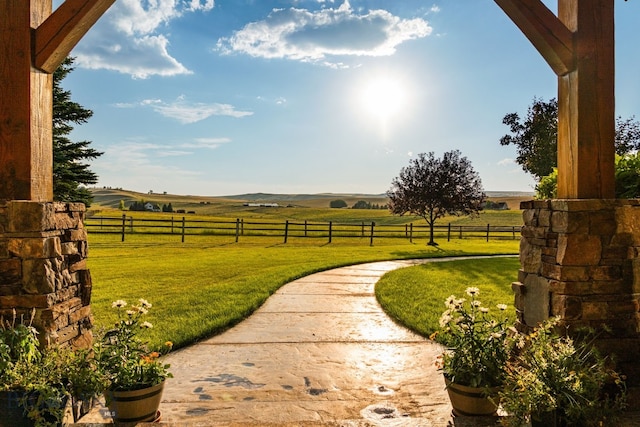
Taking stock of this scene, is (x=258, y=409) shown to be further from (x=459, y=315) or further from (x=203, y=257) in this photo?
(x=203, y=257)

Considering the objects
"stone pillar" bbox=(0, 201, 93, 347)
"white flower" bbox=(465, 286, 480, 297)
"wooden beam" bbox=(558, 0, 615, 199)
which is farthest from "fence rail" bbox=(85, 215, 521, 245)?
"white flower" bbox=(465, 286, 480, 297)

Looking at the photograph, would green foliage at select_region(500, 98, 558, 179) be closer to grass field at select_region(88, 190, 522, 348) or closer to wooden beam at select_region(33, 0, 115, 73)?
grass field at select_region(88, 190, 522, 348)

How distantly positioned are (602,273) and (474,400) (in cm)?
139

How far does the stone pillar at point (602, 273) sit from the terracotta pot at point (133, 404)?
2901mm

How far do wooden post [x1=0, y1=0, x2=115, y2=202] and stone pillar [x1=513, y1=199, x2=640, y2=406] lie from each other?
3.94 meters

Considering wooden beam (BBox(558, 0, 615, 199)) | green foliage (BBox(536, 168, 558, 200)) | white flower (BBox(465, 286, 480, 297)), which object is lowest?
white flower (BBox(465, 286, 480, 297))

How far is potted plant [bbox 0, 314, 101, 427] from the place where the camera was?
86.0 inches

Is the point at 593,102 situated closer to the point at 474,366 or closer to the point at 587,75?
the point at 587,75

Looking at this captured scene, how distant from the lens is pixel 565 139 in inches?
121

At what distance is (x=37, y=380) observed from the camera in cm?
226

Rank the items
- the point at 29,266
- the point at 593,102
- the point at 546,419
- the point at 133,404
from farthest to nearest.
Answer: the point at 593,102, the point at 29,266, the point at 133,404, the point at 546,419

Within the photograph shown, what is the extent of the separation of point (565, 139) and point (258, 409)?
318 centimetres

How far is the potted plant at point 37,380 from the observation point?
219cm

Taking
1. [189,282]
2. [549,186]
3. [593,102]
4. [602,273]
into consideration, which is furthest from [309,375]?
[189,282]
